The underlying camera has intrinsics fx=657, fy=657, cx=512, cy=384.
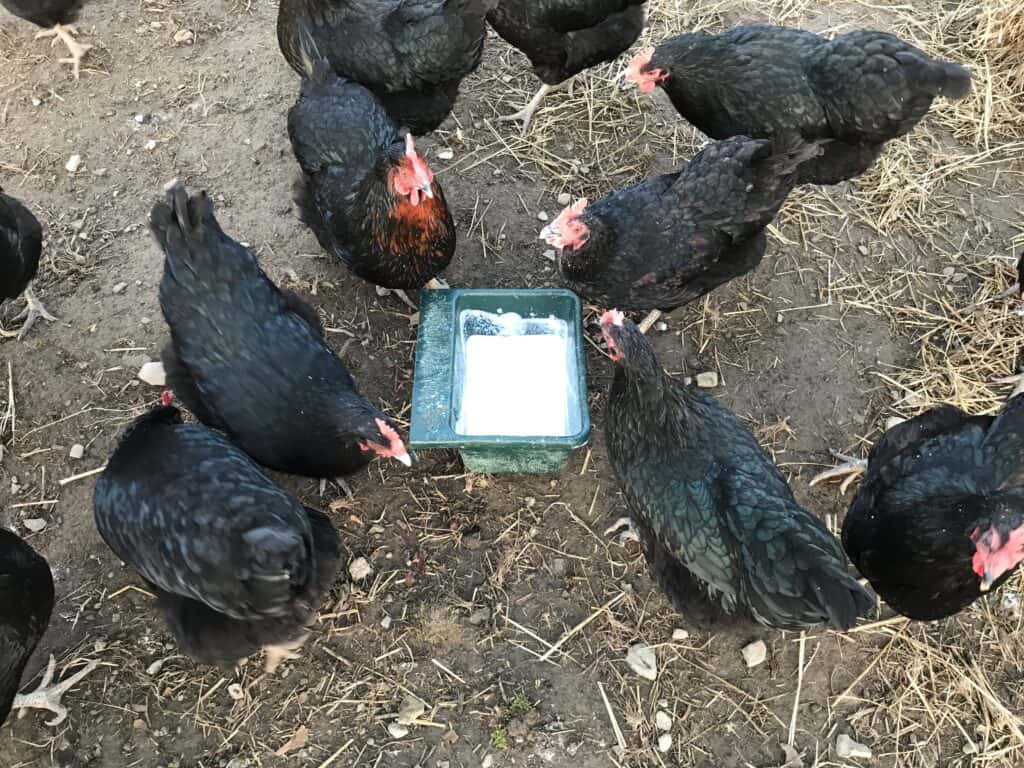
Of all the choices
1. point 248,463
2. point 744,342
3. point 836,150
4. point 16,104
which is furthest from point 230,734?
point 16,104

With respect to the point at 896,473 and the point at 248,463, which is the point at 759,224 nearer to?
the point at 896,473

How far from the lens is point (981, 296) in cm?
374

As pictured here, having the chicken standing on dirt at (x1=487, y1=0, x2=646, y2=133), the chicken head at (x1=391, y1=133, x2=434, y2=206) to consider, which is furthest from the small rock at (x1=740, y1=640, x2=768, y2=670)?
the chicken standing on dirt at (x1=487, y1=0, x2=646, y2=133)

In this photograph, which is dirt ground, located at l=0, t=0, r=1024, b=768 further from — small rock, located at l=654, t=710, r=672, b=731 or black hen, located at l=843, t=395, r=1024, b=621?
black hen, located at l=843, t=395, r=1024, b=621

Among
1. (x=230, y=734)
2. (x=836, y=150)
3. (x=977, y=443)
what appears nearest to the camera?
(x=977, y=443)

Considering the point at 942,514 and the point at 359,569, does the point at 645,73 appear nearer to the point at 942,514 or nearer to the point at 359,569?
the point at 942,514

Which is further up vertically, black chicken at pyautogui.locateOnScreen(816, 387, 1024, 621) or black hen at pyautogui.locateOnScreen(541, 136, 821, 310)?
black hen at pyautogui.locateOnScreen(541, 136, 821, 310)

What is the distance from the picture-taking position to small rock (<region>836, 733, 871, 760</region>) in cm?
265

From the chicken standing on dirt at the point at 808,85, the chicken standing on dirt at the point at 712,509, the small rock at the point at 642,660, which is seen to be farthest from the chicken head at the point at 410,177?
the small rock at the point at 642,660

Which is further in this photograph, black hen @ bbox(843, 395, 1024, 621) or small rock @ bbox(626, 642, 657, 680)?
small rock @ bbox(626, 642, 657, 680)

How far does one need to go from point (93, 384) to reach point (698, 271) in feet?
10.2

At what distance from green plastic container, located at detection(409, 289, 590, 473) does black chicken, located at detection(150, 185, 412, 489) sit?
271 millimetres

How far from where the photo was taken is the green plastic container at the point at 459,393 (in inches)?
109

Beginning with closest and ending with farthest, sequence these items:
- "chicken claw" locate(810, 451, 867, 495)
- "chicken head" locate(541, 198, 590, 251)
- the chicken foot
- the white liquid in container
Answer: the white liquid in container
"chicken head" locate(541, 198, 590, 251)
"chicken claw" locate(810, 451, 867, 495)
the chicken foot
